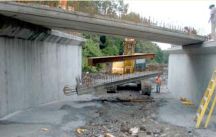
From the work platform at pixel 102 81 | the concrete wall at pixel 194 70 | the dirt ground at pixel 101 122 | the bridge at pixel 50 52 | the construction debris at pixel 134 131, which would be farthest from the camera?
the work platform at pixel 102 81

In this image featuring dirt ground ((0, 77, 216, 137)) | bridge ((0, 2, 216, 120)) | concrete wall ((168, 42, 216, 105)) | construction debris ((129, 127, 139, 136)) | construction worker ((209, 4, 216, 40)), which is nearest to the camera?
dirt ground ((0, 77, 216, 137))

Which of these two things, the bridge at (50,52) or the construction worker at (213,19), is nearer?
the bridge at (50,52)

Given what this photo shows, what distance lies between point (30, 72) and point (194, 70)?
900 cm

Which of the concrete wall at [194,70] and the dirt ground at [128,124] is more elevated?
the concrete wall at [194,70]

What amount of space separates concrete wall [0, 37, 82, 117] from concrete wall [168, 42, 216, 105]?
7450 mm

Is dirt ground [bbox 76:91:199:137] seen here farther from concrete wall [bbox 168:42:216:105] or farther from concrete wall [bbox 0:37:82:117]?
concrete wall [bbox 0:37:82:117]

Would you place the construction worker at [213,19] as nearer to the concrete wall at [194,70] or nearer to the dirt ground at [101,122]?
the concrete wall at [194,70]

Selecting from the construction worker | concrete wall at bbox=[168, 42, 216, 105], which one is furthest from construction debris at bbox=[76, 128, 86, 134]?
the construction worker

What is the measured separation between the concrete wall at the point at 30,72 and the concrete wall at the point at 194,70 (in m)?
7.45

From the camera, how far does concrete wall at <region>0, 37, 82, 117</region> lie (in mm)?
10320

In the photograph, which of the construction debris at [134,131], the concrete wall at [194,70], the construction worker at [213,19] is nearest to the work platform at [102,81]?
the concrete wall at [194,70]

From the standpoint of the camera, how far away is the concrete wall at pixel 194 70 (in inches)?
516

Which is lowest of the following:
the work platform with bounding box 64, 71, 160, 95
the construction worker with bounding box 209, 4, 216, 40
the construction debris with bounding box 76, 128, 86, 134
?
the construction debris with bounding box 76, 128, 86, 134

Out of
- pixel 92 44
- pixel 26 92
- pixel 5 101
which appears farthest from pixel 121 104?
pixel 92 44
